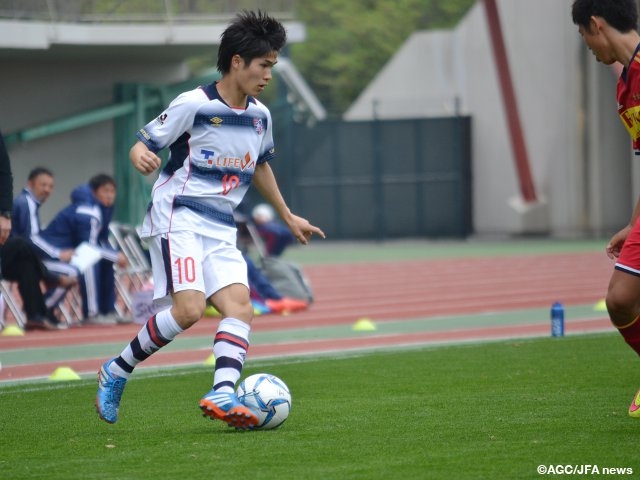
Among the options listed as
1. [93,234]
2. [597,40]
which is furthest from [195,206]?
[93,234]

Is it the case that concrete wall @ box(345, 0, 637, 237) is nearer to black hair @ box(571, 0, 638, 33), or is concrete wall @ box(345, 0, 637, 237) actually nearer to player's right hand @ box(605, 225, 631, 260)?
player's right hand @ box(605, 225, 631, 260)

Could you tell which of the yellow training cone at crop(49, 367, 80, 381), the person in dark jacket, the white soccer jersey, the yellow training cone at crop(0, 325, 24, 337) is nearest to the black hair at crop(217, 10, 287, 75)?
the white soccer jersey

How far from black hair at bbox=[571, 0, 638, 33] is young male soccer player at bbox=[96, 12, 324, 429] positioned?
1.61 metres

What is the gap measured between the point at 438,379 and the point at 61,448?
3360mm

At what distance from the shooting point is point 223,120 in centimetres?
695

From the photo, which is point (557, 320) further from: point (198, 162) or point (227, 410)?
point (227, 410)

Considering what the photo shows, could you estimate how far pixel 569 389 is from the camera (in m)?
8.20

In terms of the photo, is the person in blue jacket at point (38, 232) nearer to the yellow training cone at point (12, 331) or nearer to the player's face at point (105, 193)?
the player's face at point (105, 193)

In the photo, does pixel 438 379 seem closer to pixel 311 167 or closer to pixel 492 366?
pixel 492 366

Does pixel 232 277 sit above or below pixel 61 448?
above

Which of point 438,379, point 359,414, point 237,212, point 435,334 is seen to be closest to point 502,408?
point 359,414

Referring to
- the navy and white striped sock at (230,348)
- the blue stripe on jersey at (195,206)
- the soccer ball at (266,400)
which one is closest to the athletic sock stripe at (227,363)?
the navy and white striped sock at (230,348)

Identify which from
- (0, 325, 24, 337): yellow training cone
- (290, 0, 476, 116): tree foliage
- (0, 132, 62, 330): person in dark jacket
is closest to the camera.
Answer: (0, 325, 24, 337): yellow training cone

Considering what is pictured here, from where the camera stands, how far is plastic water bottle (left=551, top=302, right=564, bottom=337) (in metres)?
11.8
